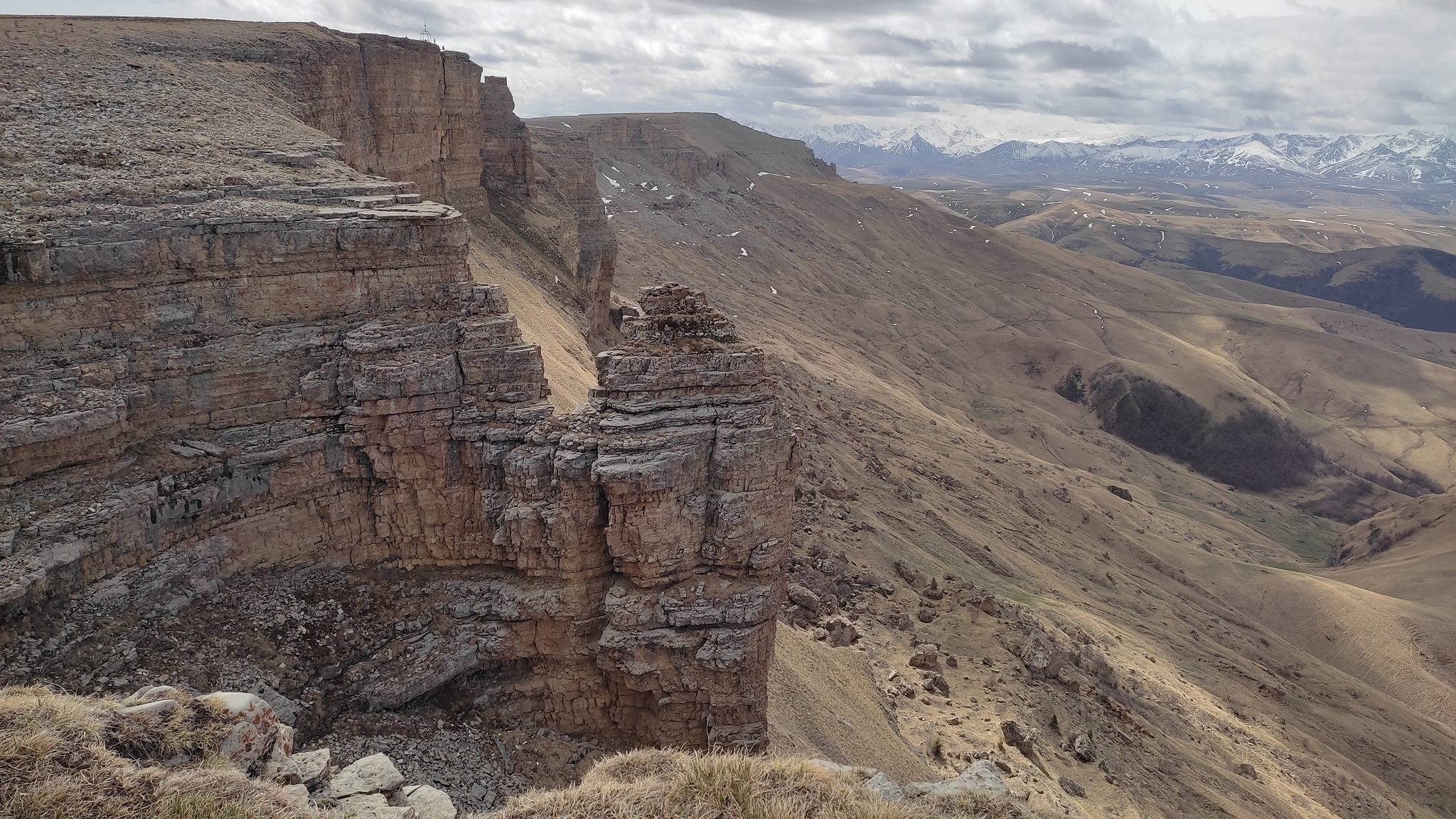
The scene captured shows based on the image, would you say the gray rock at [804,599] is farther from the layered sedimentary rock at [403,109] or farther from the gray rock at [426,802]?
the layered sedimentary rock at [403,109]

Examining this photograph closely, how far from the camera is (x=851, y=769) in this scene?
44.2ft

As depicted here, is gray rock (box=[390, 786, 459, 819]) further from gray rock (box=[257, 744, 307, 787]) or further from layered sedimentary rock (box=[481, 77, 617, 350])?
layered sedimentary rock (box=[481, 77, 617, 350])

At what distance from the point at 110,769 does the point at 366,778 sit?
10.1 ft

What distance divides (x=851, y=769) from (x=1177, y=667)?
2856 centimetres

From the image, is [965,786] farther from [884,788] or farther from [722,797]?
[722,797]

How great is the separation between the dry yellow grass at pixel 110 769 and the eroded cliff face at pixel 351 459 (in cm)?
362

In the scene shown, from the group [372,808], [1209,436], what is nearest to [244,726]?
[372,808]

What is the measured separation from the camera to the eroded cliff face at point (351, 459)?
45.6 ft

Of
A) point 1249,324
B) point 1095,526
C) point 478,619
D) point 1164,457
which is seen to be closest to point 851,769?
point 478,619

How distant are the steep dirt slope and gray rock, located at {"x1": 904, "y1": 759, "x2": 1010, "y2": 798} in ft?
21.0

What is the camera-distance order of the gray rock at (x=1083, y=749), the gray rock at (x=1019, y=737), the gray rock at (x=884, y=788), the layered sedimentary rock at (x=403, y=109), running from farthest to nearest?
the layered sedimentary rock at (x=403, y=109)
the gray rock at (x=1083, y=749)
the gray rock at (x=1019, y=737)
the gray rock at (x=884, y=788)

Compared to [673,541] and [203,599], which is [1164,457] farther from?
[203,599]

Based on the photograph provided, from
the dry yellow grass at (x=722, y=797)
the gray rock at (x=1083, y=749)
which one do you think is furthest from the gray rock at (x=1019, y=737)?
the dry yellow grass at (x=722, y=797)

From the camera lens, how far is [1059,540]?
4744 cm
